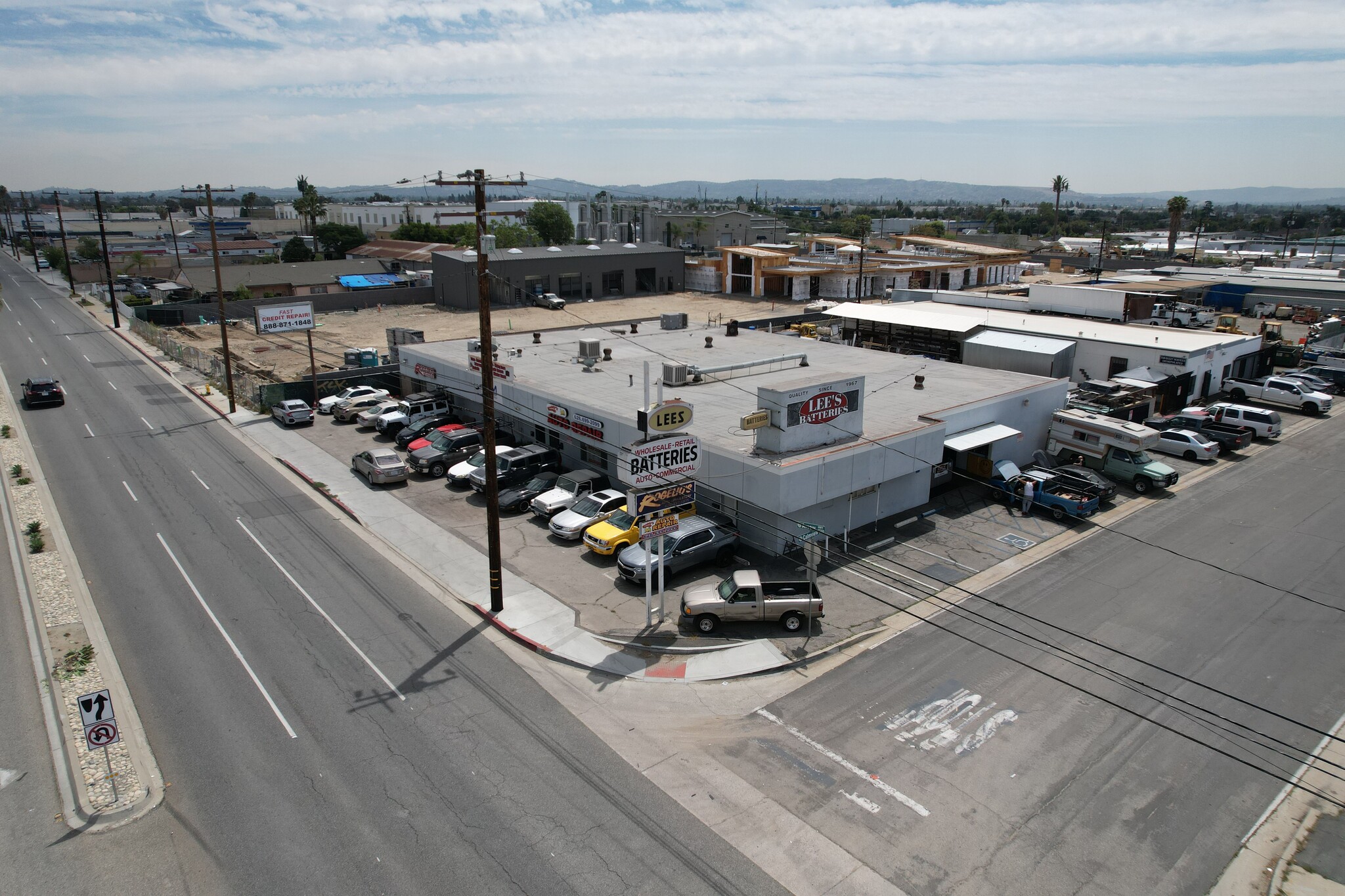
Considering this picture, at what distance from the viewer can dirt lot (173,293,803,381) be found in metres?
56.1

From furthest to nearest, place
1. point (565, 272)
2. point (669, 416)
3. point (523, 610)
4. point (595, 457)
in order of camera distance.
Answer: point (565, 272) < point (595, 457) < point (669, 416) < point (523, 610)

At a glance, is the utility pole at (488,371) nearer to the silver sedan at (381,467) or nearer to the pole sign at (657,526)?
the pole sign at (657,526)

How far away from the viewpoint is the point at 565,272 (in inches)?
3334

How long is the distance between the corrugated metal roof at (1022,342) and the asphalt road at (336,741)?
3330cm

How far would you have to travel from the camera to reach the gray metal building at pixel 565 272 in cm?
7906

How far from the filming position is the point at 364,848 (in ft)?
40.5

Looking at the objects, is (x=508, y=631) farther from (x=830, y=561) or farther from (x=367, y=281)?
(x=367, y=281)

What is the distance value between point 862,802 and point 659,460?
31.0 feet

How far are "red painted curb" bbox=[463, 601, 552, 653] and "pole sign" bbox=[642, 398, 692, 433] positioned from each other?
6610 mm

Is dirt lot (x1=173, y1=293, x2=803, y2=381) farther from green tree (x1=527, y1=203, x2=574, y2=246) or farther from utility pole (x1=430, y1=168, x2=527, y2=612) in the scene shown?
green tree (x1=527, y1=203, x2=574, y2=246)

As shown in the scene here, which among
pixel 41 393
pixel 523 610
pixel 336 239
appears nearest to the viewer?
pixel 523 610

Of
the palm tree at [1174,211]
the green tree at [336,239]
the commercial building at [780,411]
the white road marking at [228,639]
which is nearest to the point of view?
the white road marking at [228,639]

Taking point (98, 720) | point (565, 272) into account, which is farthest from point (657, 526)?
point (565, 272)

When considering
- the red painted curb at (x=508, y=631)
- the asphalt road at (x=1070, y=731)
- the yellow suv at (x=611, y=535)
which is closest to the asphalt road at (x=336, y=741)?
the red painted curb at (x=508, y=631)
